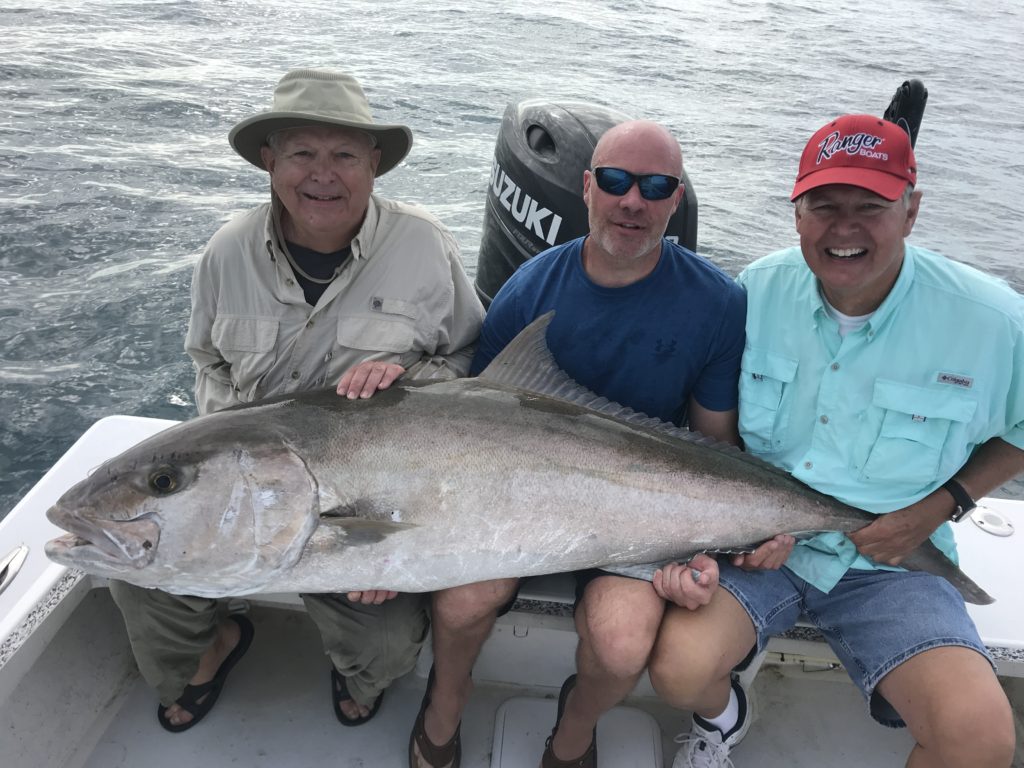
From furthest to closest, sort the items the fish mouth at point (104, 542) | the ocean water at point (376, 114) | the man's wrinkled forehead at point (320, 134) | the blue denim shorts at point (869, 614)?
the ocean water at point (376, 114), the man's wrinkled forehead at point (320, 134), the blue denim shorts at point (869, 614), the fish mouth at point (104, 542)

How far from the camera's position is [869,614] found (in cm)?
216

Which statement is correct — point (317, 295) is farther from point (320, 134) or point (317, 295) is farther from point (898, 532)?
point (898, 532)

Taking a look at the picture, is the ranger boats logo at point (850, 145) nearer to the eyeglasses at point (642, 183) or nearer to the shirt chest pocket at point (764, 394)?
the eyeglasses at point (642, 183)

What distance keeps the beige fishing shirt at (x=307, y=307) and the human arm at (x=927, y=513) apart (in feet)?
4.66

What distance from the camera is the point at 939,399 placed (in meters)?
2.16

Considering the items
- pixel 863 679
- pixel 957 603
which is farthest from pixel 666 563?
pixel 957 603

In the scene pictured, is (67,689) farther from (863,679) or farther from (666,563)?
(863,679)

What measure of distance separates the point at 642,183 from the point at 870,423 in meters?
0.98

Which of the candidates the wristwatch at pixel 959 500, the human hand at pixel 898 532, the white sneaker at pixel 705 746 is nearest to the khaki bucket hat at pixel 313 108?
the human hand at pixel 898 532

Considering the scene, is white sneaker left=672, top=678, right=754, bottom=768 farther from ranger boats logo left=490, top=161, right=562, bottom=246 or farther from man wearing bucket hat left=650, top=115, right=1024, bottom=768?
ranger boats logo left=490, top=161, right=562, bottom=246

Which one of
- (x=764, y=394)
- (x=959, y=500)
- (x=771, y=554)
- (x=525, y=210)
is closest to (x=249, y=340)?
(x=525, y=210)

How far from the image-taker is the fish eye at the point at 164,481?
6.15 feet

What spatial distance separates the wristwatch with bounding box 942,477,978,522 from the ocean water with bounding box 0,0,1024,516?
287 cm

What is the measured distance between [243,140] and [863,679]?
2534 millimetres
